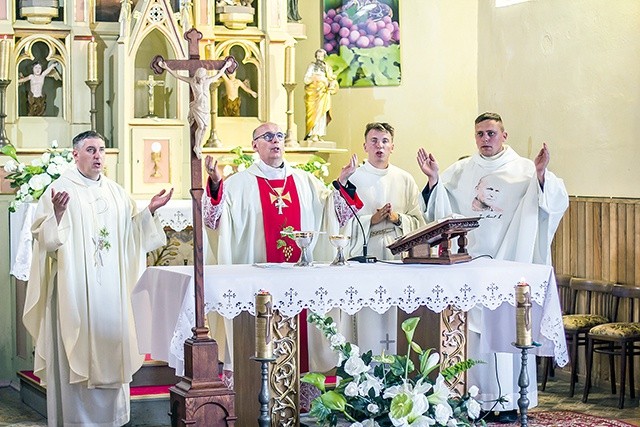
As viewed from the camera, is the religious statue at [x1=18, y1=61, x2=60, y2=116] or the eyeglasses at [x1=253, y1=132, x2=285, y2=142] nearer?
the eyeglasses at [x1=253, y1=132, x2=285, y2=142]

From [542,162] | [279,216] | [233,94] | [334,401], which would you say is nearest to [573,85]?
[542,162]

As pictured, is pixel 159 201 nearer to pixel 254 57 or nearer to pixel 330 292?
pixel 330 292

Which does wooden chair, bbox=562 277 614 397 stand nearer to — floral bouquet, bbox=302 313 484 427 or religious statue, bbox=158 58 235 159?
religious statue, bbox=158 58 235 159

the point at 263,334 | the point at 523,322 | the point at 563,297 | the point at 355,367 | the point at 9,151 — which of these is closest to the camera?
the point at 355,367

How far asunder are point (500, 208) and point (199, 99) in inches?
100

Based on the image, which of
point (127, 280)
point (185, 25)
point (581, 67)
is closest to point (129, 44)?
point (185, 25)

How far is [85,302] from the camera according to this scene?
24.9ft

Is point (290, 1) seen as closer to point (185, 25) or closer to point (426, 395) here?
point (185, 25)

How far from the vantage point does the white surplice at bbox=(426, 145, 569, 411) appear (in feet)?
25.4

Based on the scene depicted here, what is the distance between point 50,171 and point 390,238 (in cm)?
240

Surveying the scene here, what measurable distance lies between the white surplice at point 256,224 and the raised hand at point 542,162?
49.2 inches

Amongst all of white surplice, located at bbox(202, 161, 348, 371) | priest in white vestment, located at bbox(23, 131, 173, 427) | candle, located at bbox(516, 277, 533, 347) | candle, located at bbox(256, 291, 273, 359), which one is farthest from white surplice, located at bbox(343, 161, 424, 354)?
candle, located at bbox(256, 291, 273, 359)

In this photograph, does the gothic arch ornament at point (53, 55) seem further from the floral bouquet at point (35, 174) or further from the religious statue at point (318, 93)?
the religious statue at point (318, 93)

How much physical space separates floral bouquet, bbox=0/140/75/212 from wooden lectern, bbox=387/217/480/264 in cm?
270
